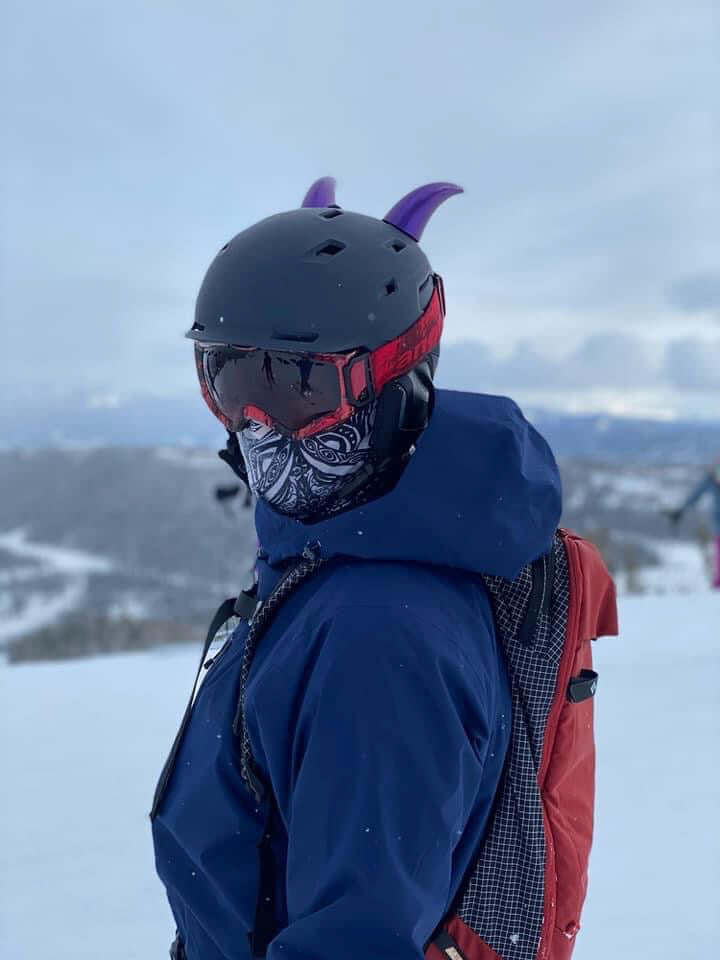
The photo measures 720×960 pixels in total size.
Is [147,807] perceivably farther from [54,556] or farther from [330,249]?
[54,556]

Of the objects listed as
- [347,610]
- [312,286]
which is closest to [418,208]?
[312,286]

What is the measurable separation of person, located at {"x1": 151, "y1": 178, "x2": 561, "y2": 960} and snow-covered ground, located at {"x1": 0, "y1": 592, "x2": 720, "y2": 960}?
2.12 metres

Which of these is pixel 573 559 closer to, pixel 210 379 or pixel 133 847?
pixel 210 379

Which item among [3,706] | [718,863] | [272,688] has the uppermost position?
[272,688]

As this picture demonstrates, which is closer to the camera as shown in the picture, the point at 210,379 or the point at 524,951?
the point at 524,951

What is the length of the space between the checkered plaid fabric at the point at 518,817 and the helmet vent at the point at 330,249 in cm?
58

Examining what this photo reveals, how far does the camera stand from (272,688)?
1.06m

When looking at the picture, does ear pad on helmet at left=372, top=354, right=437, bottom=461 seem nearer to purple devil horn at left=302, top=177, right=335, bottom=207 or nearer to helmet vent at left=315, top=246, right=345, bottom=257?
helmet vent at left=315, top=246, right=345, bottom=257

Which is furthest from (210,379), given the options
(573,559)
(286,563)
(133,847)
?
(133,847)

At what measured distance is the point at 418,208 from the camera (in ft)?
4.99

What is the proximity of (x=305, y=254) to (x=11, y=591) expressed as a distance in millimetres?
94271

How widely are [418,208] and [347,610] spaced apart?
825 mm

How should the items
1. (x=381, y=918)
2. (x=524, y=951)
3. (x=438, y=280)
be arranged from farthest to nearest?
1. (x=438, y=280)
2. (x=524, y=951)
3. (x=381, y=918)

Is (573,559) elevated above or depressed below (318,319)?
below
